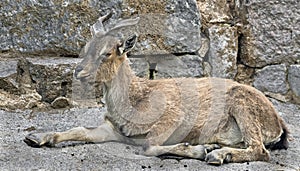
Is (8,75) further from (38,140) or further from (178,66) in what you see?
(178,66)

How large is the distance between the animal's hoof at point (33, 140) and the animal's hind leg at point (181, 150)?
32.2 inches

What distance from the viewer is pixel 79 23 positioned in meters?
5.60

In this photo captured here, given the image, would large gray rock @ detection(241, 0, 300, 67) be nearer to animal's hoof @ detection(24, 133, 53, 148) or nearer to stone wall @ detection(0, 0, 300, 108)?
stone wall @ detection(0, 0, 300, 108)

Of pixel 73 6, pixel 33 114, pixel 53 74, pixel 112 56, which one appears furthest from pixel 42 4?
pixel 112 56

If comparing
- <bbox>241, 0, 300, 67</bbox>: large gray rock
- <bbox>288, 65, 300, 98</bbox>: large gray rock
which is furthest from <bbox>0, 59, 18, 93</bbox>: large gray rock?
<bbox>288, 65, 300, 98</bbox>: large gray rock

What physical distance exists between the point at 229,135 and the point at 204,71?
1.49 meters

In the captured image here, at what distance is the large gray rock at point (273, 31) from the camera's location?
5.91 m

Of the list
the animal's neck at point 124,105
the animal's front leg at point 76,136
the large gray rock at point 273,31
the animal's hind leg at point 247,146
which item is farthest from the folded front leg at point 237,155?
the large gray rock at point 273,31

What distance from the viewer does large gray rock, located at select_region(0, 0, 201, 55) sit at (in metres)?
5.54

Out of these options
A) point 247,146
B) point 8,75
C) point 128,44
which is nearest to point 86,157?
point 128,44

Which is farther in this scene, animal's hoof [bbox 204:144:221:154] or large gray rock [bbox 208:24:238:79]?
large gray rock [bbox 208:24:238:79]

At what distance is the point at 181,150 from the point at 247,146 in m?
0.51

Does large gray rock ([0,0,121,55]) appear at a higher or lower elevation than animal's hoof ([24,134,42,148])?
higher

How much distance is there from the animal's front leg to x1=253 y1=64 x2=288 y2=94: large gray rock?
2091 mm
